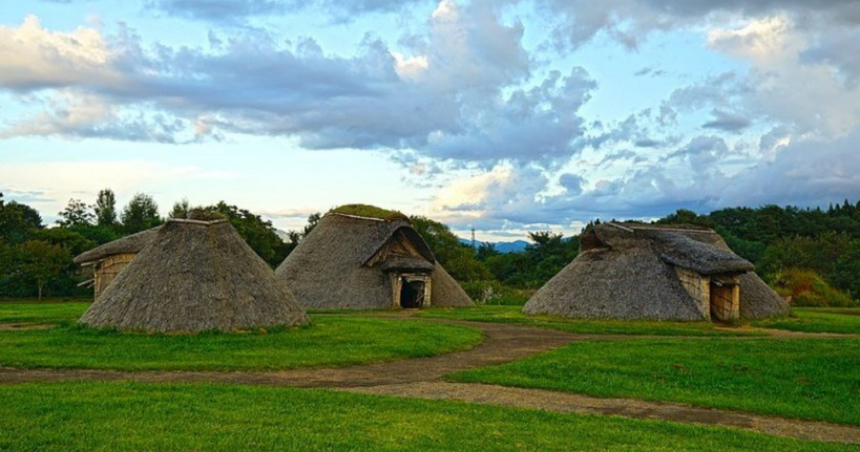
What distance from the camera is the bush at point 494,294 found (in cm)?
4381

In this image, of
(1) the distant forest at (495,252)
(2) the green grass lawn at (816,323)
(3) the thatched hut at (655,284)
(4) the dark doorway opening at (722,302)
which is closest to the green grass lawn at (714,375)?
(2) the green grass lawn at (816,323)

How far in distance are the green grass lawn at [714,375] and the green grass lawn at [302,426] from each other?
2.83 meters

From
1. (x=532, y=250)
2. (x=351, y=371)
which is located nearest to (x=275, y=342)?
(x=351, y=371)

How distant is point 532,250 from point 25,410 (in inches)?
2739

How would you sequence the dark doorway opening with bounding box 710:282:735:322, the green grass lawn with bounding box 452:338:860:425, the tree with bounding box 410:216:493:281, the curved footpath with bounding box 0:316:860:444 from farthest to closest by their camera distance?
1. the tree with bounding box 410:216:493:281
2. the dark doorway opening with bounding box 710:282:735:322
3. the green grass lawn with bounding box 452:338:860:425
4. the curved footpath with bounding box 0:316:860:444

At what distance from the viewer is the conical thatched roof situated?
19953 millimetres

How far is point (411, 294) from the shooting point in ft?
132

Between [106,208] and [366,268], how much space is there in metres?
60.3

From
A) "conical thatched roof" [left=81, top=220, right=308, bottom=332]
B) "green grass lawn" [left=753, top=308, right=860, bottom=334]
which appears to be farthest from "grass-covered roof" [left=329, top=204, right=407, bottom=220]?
"green grass lawn" [left=753, top=308, right=860, bottom=334]

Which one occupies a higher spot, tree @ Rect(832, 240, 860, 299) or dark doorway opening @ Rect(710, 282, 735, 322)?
tree @ Rect(832, 240, 860, 299)

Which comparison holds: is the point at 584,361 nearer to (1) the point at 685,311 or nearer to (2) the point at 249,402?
(2) the point at 249,402

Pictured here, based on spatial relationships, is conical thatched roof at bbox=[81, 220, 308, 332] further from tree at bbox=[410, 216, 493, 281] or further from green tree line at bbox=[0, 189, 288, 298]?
tree at bbox=[410, 216, 493, 281]

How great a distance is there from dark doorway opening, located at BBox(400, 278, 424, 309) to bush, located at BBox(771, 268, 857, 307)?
2171 cm

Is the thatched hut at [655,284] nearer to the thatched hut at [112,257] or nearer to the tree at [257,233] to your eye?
the thatched hut at [112,257]
